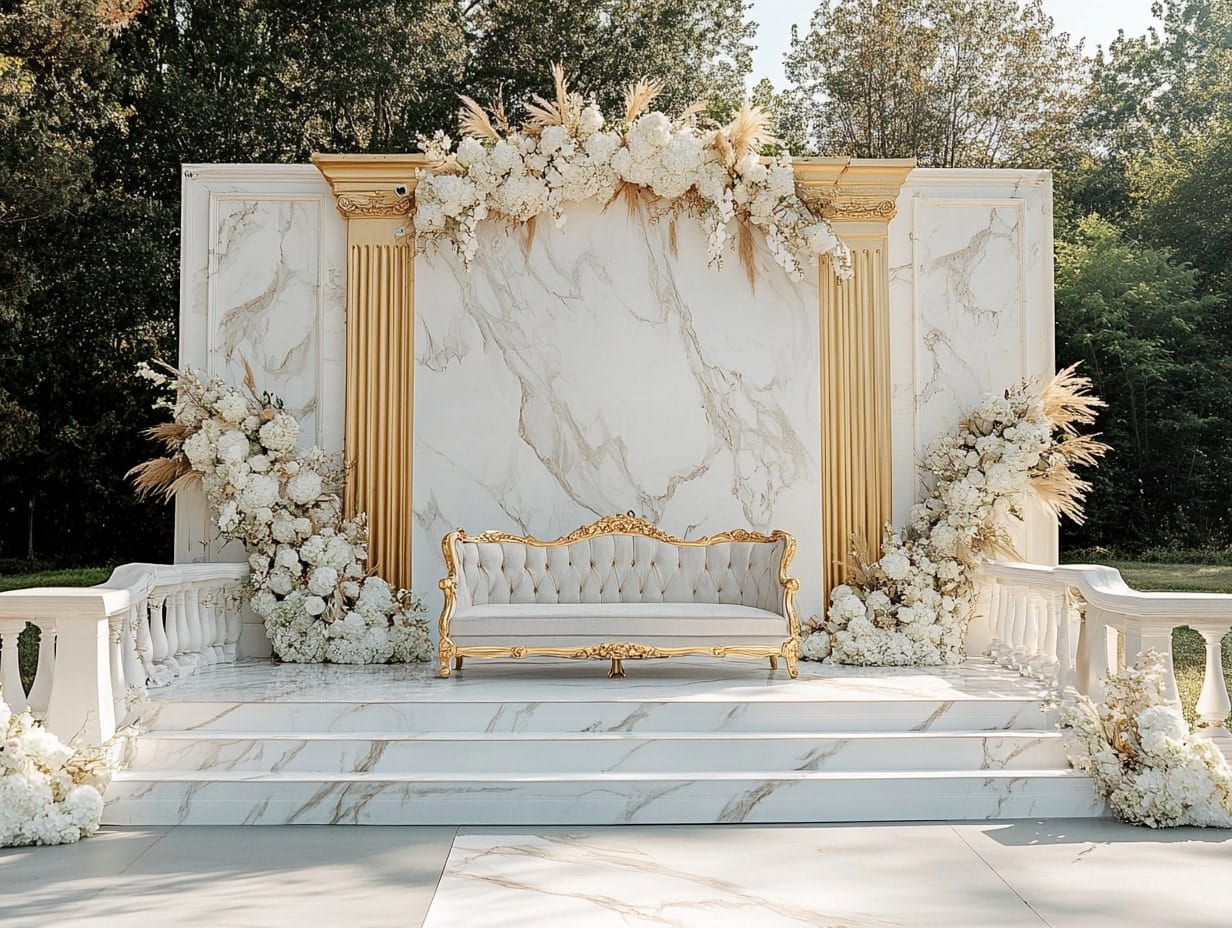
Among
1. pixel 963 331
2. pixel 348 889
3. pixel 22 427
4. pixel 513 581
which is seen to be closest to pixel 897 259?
pixel 963 331

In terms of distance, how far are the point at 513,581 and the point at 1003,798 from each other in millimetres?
2984

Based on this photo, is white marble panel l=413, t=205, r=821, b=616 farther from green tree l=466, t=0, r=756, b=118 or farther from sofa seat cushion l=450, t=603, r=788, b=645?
green tree l=466, t=0, r=756, b=118

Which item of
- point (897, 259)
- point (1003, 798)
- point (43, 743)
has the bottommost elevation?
point (1003, 798)

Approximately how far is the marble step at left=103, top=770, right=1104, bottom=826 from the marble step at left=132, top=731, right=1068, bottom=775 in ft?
0.61

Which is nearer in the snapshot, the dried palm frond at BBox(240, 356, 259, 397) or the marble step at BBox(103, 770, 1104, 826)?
the marble step at BBox(103, 770, 1104, 826)

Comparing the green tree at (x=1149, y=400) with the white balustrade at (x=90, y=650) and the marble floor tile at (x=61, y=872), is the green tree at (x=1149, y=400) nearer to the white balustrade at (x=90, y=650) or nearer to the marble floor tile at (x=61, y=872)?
the white balustrade at (x=90, y=650)

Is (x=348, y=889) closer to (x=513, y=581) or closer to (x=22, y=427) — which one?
(x=513, y=581)

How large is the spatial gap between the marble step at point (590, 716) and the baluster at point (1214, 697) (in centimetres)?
65

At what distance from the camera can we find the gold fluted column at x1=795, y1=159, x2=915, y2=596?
7.38 meters

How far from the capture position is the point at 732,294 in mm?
7438

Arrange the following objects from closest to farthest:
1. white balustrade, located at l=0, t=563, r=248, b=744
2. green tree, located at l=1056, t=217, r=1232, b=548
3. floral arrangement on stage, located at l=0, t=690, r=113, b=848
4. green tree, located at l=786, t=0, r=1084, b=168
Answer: floral arrangement on stage, located at l=0, t=690, r=113, b=848 → white balustrade, located at l=0, t=563, r=248, b=744 → green tree, located at l=1056, t=217, r=1232, b=548 → green tree, located at l=786, t=0, r=1084, b=168

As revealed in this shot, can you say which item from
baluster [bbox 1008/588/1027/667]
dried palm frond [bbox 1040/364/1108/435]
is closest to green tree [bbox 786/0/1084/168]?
dried palm frond [bbox 1040/364/1108/435]

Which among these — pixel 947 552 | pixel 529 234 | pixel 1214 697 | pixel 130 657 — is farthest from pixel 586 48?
pixel 1214 697

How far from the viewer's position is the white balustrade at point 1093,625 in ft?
16.6
